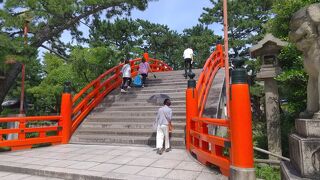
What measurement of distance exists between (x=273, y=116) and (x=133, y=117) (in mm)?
4922

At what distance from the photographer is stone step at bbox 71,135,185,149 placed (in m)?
8.38

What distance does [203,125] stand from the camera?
6672mm

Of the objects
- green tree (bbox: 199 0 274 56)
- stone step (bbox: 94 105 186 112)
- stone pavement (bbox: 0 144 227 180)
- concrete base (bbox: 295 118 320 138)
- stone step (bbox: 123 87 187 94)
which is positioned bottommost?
stone pavement (bbox: 0 144 227 180)

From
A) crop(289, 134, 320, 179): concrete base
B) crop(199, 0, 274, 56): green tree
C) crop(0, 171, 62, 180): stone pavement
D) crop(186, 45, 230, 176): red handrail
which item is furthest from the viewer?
crop(199, 0, 274, 56): green tree

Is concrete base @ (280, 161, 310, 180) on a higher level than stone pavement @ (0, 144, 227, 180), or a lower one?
higher

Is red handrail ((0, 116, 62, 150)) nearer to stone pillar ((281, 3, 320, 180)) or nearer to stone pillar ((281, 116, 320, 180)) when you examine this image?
stone pillar ((281, 3, 320, 180))

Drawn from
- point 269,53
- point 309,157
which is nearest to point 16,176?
point 309,157

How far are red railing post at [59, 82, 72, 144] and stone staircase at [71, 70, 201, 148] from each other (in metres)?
0.28

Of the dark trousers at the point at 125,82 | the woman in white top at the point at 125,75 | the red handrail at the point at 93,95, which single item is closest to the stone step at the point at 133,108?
the red handrail at the point at 93,95

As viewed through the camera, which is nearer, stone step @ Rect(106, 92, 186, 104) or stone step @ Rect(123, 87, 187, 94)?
stone step @ Rect(106, 92, 186, 104)

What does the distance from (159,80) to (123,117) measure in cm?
445

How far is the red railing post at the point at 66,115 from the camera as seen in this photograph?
9.97 meters

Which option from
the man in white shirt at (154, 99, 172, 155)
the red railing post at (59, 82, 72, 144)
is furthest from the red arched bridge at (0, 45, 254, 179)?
the man in white shirt at (154, 99, 172, 155)

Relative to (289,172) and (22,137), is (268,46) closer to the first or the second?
(289,172)
